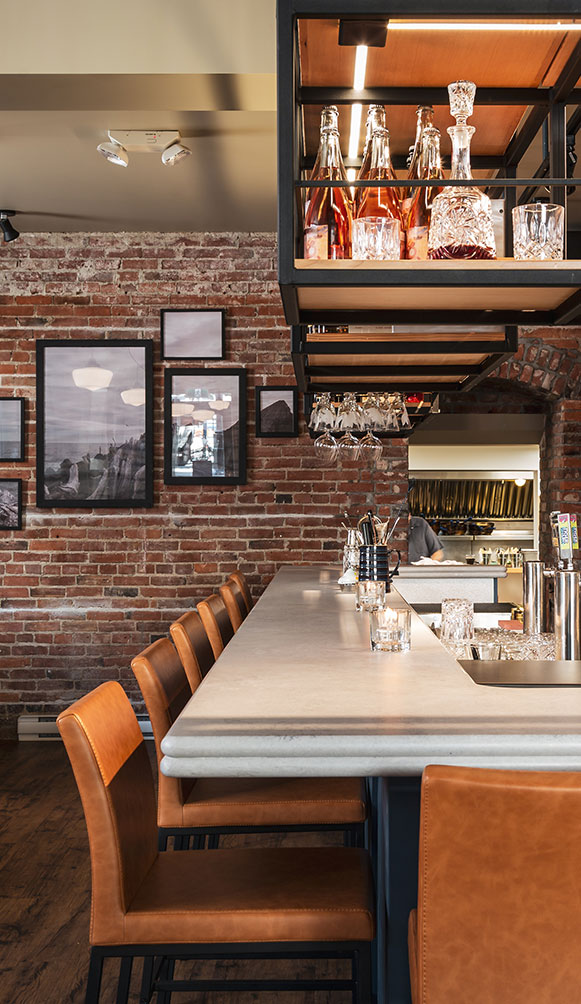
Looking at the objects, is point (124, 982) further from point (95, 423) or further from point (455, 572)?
point (95, 423)

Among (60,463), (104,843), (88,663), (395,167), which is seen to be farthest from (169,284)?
(104,843)

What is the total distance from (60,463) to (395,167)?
343cm

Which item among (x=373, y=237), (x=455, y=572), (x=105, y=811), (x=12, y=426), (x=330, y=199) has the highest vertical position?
(x=330, y=199)

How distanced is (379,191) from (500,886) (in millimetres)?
1719

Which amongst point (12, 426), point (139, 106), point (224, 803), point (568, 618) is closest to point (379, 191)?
point (568, 618)

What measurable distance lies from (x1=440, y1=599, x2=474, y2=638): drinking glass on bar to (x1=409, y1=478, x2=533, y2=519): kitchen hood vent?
240 inches

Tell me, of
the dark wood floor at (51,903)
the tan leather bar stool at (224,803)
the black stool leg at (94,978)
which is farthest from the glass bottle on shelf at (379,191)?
the dark wood floor at (51,903)

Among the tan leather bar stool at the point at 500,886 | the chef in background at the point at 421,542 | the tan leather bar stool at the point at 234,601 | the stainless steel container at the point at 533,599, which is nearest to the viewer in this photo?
the tan leather bar stool at the point at 500,886

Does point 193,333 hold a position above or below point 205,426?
above

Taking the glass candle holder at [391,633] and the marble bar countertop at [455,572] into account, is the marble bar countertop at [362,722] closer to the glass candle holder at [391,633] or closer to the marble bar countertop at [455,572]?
the glass candle holder at [391,633]

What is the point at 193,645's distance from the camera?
270 cm

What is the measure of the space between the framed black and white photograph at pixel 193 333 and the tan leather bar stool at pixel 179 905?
3840mm

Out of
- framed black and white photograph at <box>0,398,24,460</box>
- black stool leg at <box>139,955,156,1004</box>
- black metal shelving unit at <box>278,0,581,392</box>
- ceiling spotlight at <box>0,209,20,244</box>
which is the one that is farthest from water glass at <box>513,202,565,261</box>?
framed black and white photograph at <box>0,398,24,460</box>

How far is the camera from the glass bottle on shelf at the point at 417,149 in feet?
7.03
